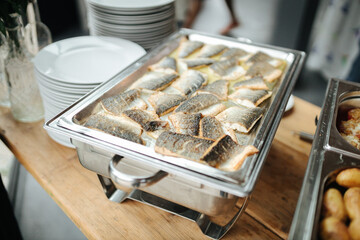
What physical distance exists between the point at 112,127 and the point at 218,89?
38cm

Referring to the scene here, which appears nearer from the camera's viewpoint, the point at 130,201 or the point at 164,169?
the point at 164,169

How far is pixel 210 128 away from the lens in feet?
2.46

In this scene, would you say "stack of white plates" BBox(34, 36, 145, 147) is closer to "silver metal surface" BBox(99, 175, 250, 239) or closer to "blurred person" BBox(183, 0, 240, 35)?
"silver metal surface" BBox(99, 175, 250, 239)

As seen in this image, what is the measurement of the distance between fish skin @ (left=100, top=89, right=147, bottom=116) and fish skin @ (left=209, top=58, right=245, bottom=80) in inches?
12.7

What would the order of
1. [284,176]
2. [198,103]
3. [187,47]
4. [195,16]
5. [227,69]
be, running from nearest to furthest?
[198,103] → [284,176] → [227,69] → [187,47] → [195,16]

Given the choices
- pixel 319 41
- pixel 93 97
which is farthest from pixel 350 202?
pixel 319 41

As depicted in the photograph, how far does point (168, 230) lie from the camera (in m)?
0.78

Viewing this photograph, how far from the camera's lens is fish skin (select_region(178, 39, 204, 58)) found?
1.14 m

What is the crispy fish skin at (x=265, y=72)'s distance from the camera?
1.01 metres

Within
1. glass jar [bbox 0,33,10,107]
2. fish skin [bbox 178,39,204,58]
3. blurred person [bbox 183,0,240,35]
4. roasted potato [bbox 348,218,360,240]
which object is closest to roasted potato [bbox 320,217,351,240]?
roasted potato [bbox 348,218,360,240]

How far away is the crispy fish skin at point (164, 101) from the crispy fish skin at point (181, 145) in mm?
149

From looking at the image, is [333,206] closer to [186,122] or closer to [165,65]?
[186,122]

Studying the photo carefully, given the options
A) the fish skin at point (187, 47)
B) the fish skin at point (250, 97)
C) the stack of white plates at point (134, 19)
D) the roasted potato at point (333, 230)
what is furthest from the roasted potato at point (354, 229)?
the stack of white plates at point (134, 19)

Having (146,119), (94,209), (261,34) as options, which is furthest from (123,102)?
(261,34)
